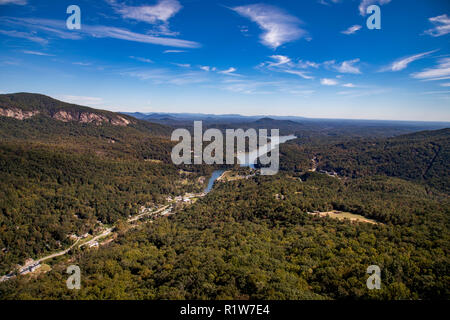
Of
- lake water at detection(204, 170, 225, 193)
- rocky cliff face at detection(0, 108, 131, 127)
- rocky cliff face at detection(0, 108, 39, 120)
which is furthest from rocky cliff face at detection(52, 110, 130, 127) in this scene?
lake water at detection(204, 170, 225, 193)

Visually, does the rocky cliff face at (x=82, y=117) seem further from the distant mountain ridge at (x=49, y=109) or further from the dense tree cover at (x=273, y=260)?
the dense tree cover at (x=273, y=260)

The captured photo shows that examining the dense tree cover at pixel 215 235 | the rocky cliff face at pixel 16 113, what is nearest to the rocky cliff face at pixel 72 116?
the rocky cliff face at pixel 16 113

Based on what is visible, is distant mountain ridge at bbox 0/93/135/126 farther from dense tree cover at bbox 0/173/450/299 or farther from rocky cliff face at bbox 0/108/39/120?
dense tree cover at bbox 0/173/450/299

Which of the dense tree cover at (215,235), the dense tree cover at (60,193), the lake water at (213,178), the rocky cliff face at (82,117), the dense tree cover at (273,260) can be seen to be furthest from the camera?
the rocky cliff face at (82,117)

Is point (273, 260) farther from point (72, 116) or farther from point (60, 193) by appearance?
point (72, 116)

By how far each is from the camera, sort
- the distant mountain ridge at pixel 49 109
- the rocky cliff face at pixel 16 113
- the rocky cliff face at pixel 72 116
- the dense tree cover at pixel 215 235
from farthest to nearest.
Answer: the distant mountain ridge at pixel 49 109 → the rocky cliff face at pixel 72 116 → the rocky cliff face at pixel 16 113 → the dense tree cover at pixel 215 235

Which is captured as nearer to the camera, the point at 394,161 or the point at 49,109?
the point at 394,161

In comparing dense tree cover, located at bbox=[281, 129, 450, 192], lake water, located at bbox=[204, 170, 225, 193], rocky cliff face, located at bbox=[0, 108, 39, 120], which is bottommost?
lake water, located at bbox=[204, 170, 225, 193]

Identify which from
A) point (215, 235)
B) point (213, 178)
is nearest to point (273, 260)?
point (215, 235)

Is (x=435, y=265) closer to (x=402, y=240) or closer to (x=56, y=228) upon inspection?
(x=402, y=240)
